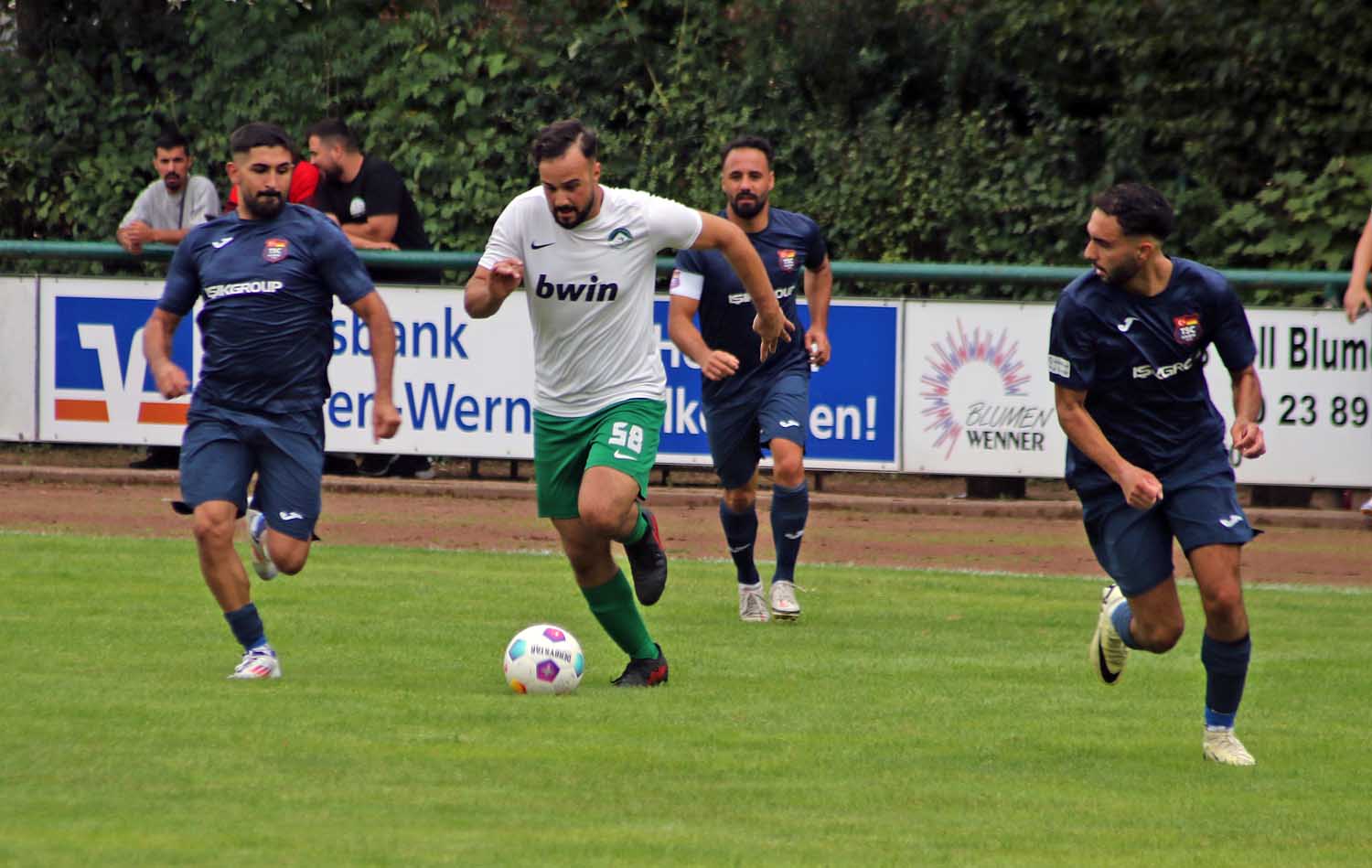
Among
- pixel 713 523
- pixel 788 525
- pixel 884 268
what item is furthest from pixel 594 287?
pixel 884 268

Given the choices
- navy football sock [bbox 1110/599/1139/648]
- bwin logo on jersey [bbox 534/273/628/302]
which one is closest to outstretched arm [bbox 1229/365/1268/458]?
navy football sock [bbox 1110/599/1139/648]

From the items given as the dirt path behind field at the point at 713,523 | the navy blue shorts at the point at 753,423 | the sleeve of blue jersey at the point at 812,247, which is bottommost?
the dirt path behind field at the point at 713,523

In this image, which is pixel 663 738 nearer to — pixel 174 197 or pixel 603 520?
pixel 603 520

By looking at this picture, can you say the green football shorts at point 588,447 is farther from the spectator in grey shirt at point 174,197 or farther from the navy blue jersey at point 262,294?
the spectator in grey shirt at point 174,197

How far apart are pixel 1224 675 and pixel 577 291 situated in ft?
9.15

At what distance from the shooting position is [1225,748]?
7.34 metres

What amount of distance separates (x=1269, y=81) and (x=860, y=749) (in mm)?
11504

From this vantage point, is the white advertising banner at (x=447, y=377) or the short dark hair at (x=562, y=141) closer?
the short dark hair at (x=562, y=141)

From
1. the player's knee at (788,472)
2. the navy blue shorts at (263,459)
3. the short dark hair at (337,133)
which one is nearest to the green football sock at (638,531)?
the navy blue shorts at (263,459)

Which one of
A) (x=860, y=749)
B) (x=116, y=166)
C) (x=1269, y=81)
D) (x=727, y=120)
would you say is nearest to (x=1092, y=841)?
A: (x=860, y=749)

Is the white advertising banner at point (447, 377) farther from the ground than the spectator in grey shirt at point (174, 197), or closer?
closer

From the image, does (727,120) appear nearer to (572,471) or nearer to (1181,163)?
(1181,163)

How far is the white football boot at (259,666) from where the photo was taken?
8.61m

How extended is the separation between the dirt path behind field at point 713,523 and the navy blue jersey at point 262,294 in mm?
5021
